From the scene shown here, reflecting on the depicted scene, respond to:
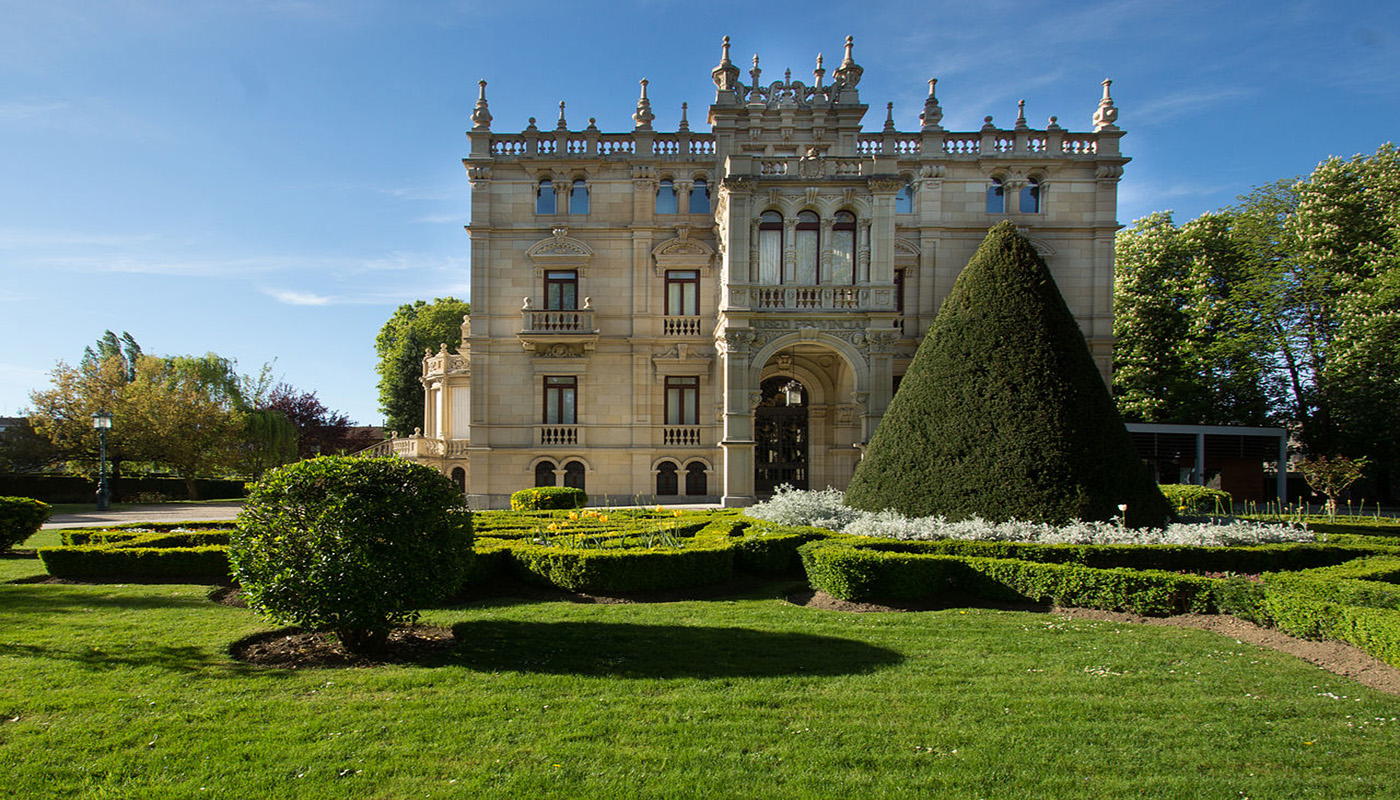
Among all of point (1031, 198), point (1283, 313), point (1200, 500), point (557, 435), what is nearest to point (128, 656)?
point (557, 435)

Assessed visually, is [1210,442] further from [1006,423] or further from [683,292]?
[683,292]

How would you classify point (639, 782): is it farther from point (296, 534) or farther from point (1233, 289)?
point (1233, 289)

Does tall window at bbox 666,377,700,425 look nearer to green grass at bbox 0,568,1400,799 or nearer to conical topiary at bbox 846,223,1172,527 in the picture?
conical topiary at bbox 846,223,1172,527

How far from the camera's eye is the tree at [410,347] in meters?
50.4

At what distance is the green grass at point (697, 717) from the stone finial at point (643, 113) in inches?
874

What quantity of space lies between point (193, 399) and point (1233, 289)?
1933 inches

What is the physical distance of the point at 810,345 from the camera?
24562 mm

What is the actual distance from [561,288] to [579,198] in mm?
3513

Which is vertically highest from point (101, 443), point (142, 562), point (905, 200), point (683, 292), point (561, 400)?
point (905, 200)

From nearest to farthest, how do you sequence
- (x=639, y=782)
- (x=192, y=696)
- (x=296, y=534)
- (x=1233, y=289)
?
1. (x=639, y=782)
2. (x=192, y=696)
3. (x=296, y=534)
4. (x=1233, y=289)

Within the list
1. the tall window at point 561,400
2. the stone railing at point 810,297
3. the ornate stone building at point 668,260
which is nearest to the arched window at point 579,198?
the ornate stone building at point 668,260

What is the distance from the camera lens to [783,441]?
28328mm

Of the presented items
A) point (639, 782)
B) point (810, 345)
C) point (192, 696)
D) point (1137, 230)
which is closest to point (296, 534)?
point (192, 696)

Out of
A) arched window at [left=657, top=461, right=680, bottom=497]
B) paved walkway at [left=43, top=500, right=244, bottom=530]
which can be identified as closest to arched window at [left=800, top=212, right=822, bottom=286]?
arched window at [left=657, top=461, right=680, bottom=497]
